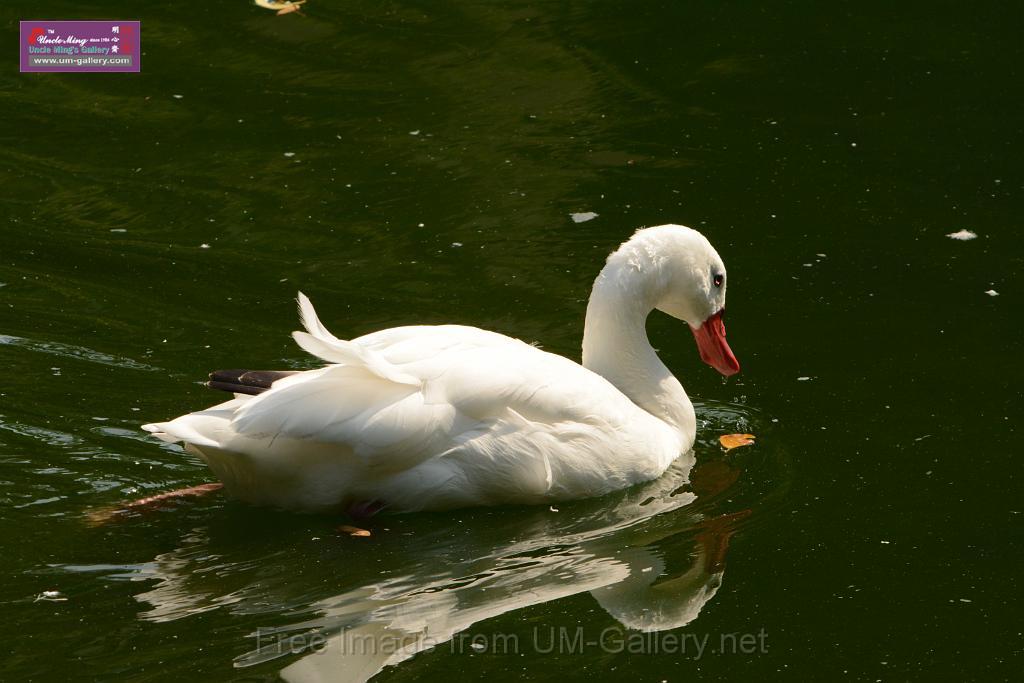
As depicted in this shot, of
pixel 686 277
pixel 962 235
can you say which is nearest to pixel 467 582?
pixel 686 277

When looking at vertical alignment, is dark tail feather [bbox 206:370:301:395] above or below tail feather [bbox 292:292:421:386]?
below

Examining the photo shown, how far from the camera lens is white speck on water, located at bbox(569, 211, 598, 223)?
9.38m

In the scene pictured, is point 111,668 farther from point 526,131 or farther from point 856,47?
point 856,47

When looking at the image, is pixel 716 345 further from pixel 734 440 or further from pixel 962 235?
pixel 962 235

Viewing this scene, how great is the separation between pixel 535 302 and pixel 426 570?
2893 millimetres

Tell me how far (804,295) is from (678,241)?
184 cm

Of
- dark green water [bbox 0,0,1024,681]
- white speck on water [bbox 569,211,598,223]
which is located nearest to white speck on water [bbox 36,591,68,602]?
dark green water [bbox 0,0,1024,681]

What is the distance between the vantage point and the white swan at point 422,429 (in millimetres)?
5684

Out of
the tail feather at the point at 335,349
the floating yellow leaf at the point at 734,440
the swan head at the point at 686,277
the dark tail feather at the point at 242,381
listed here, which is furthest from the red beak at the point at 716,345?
the dark tail feather at the point at 242,381

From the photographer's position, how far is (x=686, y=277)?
687 cm

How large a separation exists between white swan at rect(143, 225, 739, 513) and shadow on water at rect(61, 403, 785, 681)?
0.14 meters

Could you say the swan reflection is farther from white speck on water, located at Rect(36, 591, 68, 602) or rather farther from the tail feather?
the tail feather

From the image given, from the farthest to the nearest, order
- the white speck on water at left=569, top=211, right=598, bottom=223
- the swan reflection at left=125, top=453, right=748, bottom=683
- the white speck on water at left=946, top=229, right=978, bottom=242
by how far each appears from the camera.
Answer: the white speck on water at left=569, top=211, right=598, bottom=223 < the white speck on water at left=946, top=229, right=978, bottom=242 < the swan reflection at left=125, top=453, right=748, bottom=683

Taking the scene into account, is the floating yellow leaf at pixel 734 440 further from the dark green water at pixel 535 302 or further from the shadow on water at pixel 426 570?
the shadow on water at pixel 426 570
